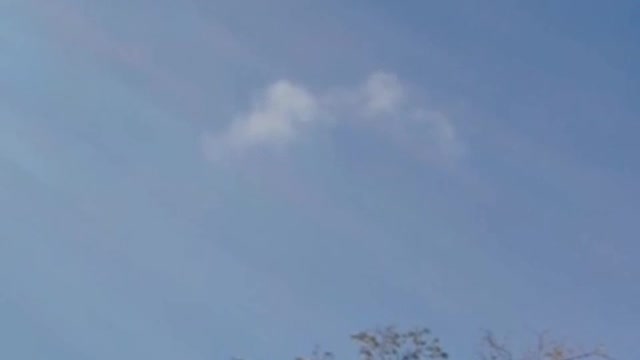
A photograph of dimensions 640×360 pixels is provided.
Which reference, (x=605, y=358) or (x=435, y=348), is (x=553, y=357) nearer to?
(x=605, y=358)

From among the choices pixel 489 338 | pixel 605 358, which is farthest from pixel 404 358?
pixel 605 358

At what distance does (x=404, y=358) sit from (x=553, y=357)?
12.5 ft

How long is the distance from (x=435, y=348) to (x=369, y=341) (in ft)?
4.72

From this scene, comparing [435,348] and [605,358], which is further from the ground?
[435,348]

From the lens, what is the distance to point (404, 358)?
23516 millimetres

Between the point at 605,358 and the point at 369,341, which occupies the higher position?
the point at 369,341

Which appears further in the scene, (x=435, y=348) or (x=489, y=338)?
(x=435, y=348)

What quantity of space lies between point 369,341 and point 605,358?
18.5 ft

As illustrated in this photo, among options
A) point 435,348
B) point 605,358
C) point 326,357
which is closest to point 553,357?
point 605,358

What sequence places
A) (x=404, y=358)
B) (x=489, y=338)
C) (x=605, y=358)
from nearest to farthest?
1. (x=605, y=358)
2. (x=489, y=338)
3. (x=404, y=358)

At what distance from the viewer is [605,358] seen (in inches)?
781

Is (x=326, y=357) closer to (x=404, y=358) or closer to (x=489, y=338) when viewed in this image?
(x=404, y=358)

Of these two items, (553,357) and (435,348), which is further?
(435,348)

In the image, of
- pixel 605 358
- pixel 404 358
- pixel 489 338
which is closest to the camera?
pixel 605 358
